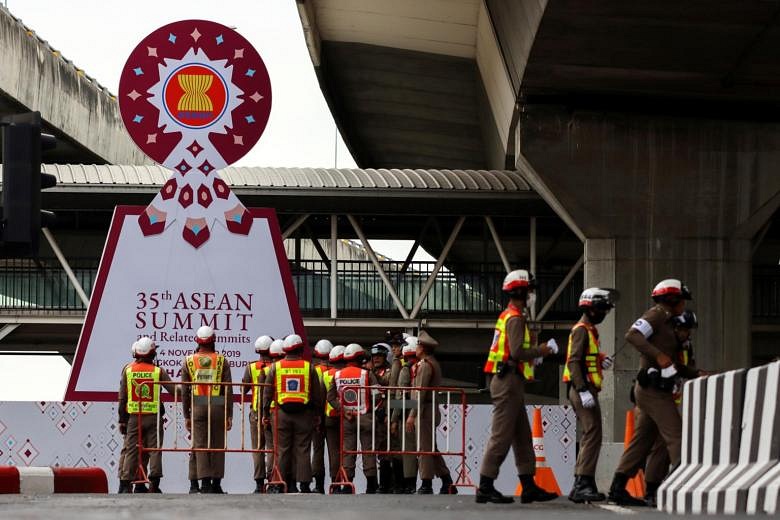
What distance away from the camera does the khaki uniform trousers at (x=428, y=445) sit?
2208 centimetres

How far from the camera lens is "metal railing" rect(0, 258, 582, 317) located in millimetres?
45000

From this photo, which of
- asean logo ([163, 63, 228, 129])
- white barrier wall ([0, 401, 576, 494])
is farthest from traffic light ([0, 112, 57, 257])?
asean logo ([163, 63, 228, 129])

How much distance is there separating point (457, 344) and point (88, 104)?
1614 cm

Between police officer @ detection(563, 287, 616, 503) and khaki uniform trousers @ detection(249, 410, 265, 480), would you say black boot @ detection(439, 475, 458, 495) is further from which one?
police officer @ detection(563, 287, 616, 503)

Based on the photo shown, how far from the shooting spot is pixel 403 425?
22.4 metres

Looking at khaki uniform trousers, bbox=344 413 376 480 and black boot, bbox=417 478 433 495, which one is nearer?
black boot, bbox=417 478 433 495

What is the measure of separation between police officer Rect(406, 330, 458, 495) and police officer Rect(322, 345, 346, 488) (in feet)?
4.34

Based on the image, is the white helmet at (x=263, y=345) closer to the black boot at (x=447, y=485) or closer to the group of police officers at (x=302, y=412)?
the group of police officers at (x=302, y=412)

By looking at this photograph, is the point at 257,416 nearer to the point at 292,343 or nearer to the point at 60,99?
the point at 292,343

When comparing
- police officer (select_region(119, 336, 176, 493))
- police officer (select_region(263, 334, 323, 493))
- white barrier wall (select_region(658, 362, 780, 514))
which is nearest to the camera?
white barrier wall (select_region(658, 362, 780, 514))

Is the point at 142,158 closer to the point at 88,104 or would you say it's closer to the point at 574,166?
the point at 88,104

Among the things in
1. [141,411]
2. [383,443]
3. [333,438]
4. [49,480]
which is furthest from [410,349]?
[49,480]

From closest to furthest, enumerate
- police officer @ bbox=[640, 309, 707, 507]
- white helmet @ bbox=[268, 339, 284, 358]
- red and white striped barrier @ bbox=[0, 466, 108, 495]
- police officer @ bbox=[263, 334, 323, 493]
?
police officer @ bbox=[640, 309, 707, 507] < red and white striped barrier @ bbox=[0, 466, 108, 495] < police officer @ bbox=[263, 334, 323, 493] < white helmet @ bbox=[268, 339, 284, 358]

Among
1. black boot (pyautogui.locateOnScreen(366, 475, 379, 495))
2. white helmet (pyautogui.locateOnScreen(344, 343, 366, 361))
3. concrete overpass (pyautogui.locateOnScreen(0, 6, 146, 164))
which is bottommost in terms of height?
black boot (pyautogui.locateOnScreen(366, 475, 379, 495))
